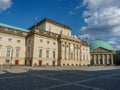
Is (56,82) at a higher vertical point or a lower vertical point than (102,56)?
lower

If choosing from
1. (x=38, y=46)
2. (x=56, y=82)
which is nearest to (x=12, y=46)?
(x=38, y=46)

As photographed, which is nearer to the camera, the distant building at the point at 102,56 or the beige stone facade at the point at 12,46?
the beige stone facade at the point at 12,46

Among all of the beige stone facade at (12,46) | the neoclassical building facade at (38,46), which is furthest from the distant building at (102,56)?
the beige stone facade at (12,46)

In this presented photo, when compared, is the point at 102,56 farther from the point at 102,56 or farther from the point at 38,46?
the point at 38,46

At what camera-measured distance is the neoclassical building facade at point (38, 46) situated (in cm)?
4957

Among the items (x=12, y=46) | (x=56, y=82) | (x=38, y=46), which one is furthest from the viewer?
(x=38, y=46)

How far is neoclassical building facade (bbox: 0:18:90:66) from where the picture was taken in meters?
49.6

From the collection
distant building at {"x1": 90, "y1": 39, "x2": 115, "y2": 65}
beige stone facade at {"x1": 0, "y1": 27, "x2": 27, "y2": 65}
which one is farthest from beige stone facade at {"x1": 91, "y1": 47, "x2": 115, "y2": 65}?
beige stone facade at {"x1": 0, "y1": 27, "x2": 27, "y2": 65}

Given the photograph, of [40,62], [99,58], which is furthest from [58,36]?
[99,58]

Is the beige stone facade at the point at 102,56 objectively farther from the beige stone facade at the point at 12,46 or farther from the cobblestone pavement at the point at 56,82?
the cobblestone pavement at the point at 56,82

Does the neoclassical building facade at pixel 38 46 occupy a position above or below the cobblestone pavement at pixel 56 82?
above

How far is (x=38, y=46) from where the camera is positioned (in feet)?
177

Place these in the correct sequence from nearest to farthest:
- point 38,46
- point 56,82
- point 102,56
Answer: point 56,82 → point 38,46 → point 102,56

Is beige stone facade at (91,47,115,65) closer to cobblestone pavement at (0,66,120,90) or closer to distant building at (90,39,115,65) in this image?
distant building at (90,39,115,65)
